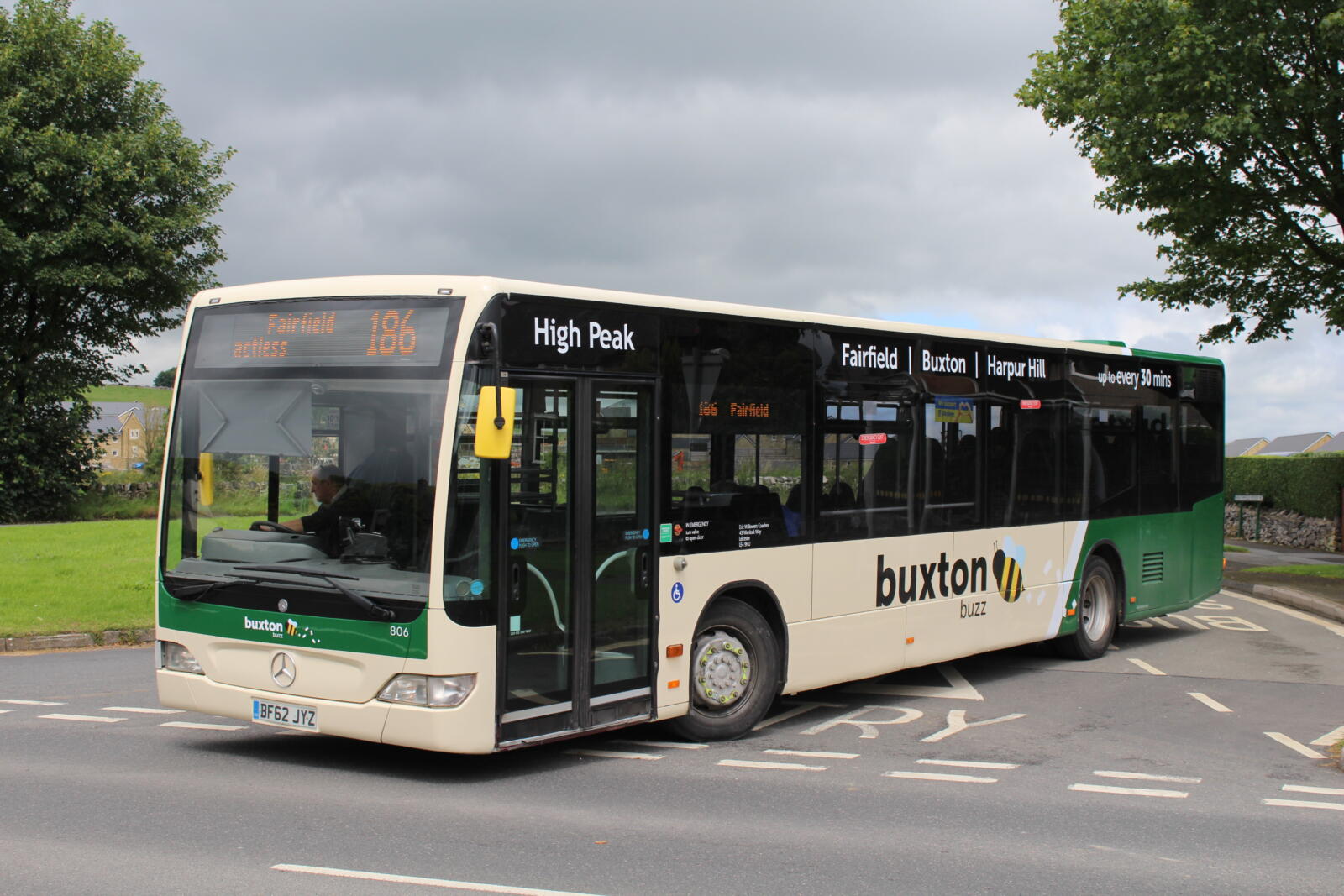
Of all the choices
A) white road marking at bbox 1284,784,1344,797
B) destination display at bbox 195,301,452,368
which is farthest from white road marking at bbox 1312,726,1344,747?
destination display at bbox 195,301,452,368

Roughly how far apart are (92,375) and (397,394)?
1170 inches

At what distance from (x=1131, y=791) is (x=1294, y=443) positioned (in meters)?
66.2

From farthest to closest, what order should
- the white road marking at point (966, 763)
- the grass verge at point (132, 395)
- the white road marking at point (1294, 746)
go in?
the grass verge at point (132, 395) < the white road marking at point (1294, 746) < the white road marking at point (966, 763)

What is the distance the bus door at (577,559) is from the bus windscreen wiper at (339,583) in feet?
2.19

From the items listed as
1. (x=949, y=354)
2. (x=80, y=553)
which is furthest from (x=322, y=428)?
(x=80, y=553)

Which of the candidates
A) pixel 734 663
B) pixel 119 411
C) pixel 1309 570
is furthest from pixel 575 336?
pixel 119 411

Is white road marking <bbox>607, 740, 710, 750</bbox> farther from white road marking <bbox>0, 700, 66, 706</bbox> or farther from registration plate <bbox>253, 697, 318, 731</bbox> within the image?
white road marking <bbox>0, 700, 66, 706</bbox>

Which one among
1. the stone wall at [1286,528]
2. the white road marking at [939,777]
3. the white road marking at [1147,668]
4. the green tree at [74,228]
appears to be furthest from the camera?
the stone wall at [1286,528]

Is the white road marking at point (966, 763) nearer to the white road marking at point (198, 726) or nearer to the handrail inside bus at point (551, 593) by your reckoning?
the handrail inside bus at point (551, 593)

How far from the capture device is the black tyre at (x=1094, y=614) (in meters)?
12.5

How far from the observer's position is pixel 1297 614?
1778cm

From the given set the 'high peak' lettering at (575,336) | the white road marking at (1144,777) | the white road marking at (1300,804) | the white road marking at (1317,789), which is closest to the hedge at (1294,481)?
the white road marking at (1317,789)

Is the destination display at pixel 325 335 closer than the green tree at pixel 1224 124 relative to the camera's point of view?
Yes

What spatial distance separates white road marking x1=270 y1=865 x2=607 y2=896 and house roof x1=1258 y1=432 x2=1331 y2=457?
64062 mm
